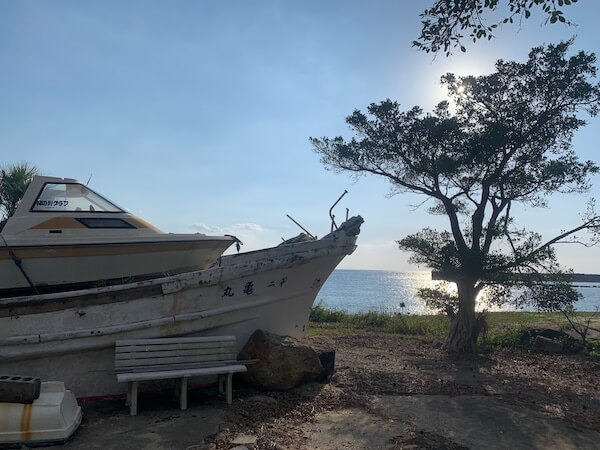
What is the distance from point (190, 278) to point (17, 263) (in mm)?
2303

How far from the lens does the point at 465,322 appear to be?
1105cm

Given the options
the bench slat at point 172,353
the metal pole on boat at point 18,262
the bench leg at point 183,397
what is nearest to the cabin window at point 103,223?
the metal pole on boat at point 18,262

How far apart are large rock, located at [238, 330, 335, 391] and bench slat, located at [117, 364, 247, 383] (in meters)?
0.58

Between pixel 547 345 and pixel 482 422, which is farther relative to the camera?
pixel 547 345

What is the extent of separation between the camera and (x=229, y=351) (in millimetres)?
6617

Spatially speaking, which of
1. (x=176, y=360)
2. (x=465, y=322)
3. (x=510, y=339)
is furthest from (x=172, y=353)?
(x=510, y=339)

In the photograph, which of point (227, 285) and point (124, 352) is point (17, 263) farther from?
point (227, 285)

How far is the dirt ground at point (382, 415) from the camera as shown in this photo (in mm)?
4973

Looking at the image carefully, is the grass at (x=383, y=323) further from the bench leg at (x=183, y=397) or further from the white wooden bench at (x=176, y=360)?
the bench leg at (x=183, y=397)

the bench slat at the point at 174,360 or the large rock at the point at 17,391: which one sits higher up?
the bench slat at the point at 174,360

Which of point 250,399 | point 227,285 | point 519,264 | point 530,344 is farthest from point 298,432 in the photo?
point 530,344

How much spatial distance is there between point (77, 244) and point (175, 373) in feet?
7.71

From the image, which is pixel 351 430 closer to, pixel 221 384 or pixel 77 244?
pixel 221 384

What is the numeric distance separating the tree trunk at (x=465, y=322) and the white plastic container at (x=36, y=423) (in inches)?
337
